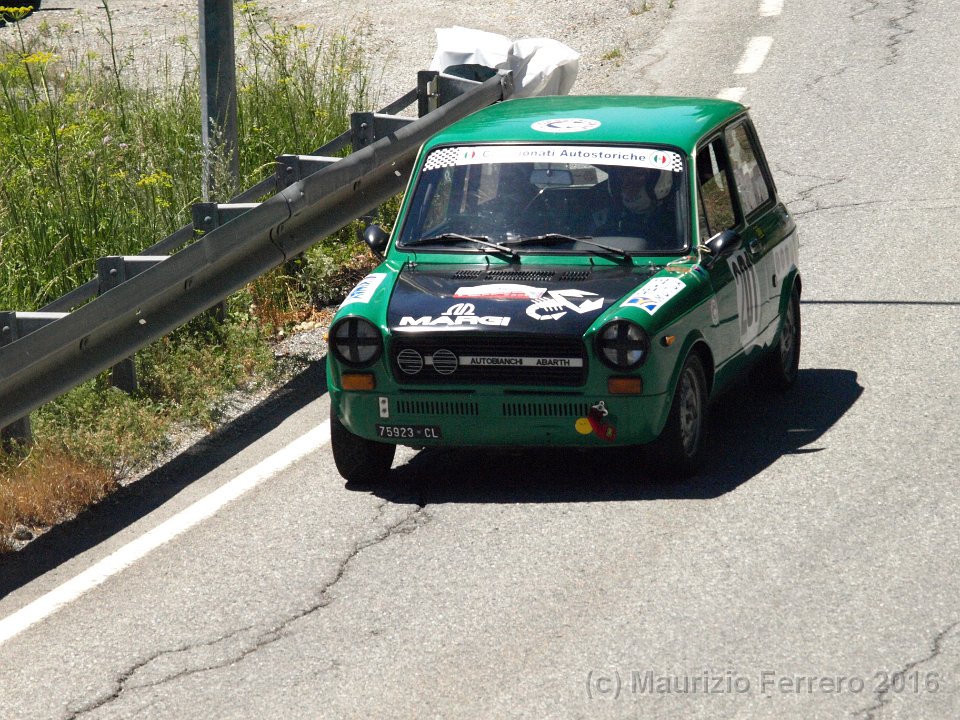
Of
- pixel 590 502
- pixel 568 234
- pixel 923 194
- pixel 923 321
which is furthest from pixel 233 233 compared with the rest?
pixel 923 194

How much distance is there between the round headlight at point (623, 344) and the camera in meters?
7.06

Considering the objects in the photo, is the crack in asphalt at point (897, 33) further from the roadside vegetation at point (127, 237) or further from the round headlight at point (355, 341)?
the round headlight at point (355, 341)

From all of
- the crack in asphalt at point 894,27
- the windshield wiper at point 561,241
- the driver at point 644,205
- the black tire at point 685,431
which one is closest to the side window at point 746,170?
the driver at point 644,205

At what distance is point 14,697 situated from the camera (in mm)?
5551

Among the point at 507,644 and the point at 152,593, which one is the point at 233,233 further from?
the point at 507,644

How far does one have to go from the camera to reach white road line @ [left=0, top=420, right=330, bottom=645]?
Answer: 6.33m

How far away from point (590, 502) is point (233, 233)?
9.03 feet

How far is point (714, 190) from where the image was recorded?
833cm

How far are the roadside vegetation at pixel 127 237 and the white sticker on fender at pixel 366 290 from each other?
4.43ft

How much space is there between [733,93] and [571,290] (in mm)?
9563

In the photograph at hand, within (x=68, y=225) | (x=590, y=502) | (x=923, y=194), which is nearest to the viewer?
(x=590, y=502)

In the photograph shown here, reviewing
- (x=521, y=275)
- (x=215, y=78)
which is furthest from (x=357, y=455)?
(x=215, y=78)

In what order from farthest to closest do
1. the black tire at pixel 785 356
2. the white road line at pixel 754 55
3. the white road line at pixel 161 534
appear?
the white road line at pixel 754 55 → the black tire at pixel 785 356 → the white road line at pixel 161 534

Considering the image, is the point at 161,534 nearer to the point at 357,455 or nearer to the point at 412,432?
the point at 357,455
